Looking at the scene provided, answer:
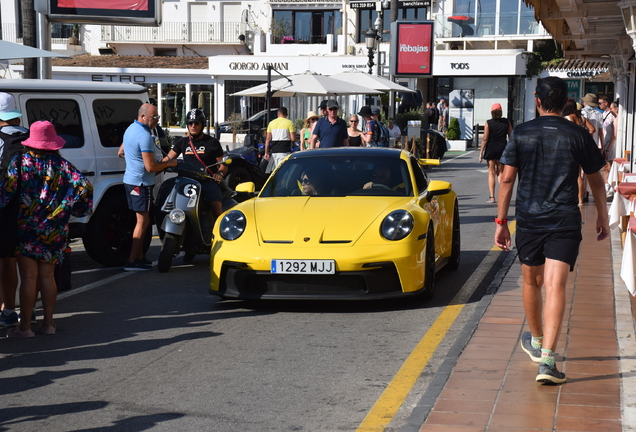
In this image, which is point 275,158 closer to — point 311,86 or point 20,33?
point 311,86

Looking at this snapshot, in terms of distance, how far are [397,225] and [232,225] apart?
141 centimetres

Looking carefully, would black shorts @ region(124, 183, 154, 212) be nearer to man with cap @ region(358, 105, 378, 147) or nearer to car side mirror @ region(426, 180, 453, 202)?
car side mirror @ region(426, 180, 453, 202)

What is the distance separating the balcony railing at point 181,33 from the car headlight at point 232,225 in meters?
53.2

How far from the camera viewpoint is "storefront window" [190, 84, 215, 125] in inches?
1951

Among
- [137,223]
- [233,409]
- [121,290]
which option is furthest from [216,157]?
[233,409]

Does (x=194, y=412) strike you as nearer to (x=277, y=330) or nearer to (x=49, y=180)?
(x=277, y=330)

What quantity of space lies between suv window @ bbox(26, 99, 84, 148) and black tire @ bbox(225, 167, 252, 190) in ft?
21.1

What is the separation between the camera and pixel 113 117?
9531mm

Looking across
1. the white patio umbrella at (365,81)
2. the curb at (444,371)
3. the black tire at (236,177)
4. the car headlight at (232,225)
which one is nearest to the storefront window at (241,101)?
the white patio umbrella at (365,81)

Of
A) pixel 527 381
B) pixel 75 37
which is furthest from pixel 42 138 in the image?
pixel 75 37

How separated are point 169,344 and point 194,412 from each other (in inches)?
61.1

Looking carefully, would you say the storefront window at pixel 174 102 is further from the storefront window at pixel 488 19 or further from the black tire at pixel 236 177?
the black tire at pixel 236 177

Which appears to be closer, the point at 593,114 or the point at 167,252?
the point at 167,252

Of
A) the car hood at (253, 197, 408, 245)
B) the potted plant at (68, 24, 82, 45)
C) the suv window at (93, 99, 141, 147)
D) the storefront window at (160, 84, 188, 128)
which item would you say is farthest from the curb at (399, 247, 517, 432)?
the potted plant at (68, 24, 82, 45)
